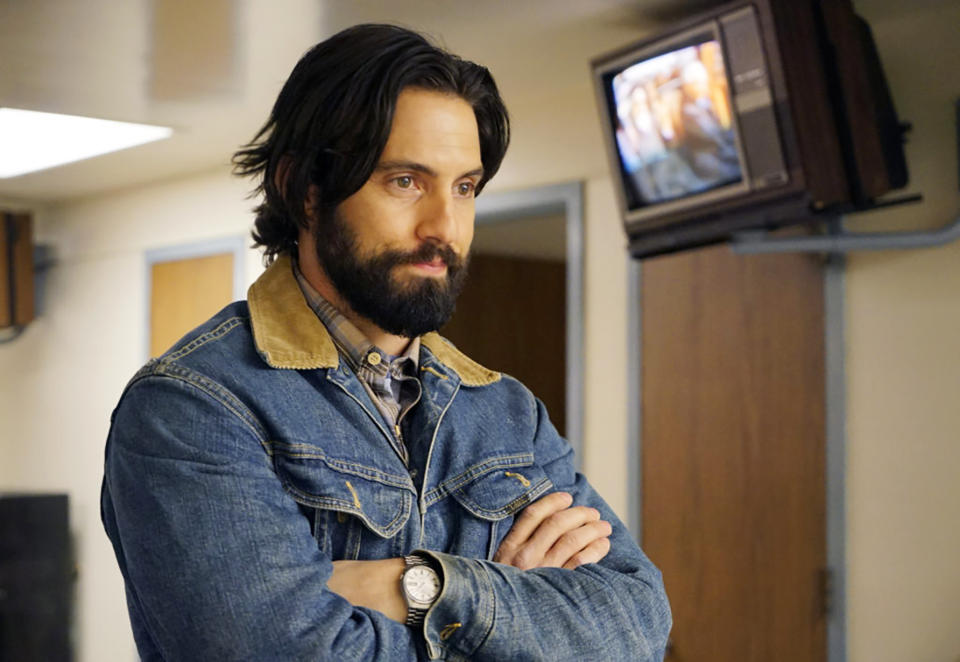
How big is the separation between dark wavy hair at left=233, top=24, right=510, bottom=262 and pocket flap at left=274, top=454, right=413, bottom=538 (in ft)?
0.98

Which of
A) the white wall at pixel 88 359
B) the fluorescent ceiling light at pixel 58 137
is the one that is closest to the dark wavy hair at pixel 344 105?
the fluorescent ceiling light at pixel 58 137

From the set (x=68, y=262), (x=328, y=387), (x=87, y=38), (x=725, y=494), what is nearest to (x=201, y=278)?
(x=68, y=262)

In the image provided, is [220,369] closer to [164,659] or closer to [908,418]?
[164,659]

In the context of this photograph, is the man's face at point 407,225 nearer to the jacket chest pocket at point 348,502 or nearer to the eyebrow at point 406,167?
the eyebrow at point 406,167

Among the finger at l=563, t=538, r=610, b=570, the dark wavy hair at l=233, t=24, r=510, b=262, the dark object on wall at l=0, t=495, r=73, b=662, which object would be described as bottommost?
the dark object on wall at l=0, t=495, r=73, b=662

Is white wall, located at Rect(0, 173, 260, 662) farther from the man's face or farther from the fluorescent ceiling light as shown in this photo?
the man's face

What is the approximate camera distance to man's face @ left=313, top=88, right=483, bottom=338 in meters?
1.24

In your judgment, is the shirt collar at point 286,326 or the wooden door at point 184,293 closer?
the shirt collar at point 286,326

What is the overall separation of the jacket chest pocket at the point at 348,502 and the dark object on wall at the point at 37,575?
16.2 feet

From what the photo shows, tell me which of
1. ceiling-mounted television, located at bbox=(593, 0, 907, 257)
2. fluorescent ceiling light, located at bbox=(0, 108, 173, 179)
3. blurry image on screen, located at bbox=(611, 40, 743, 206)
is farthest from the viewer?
fluorescent ceiling light, located at bbox=(0, 108, 173, 179)

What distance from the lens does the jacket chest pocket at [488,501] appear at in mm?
1265

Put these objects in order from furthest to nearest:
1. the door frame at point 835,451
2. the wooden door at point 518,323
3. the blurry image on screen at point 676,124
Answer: the wooden door at point 518,323 → the door frame at point 835,451 → the blurry image on screen at point 676,124

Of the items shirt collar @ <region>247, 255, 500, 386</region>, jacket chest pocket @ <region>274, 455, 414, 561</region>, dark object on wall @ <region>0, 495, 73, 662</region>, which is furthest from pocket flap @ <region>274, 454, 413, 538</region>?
dark object on wall @ <region>0, 495, 73, 662</region>

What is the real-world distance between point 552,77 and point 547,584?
2459 mm
